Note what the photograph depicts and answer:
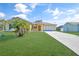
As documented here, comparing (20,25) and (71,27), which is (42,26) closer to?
(20,25)

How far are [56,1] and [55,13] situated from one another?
341 mm

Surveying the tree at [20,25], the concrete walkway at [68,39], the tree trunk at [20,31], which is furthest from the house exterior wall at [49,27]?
the tree trunk at [20,31]

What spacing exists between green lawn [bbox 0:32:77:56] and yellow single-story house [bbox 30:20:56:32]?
13 cm

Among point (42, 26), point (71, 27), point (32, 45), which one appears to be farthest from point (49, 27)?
point (32, 45)

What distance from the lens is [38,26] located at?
6168 mm

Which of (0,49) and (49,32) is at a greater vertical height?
(49,32)

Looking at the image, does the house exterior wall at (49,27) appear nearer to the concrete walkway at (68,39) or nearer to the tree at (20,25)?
the concrete walkway at (68,39)

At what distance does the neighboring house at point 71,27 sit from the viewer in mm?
5895

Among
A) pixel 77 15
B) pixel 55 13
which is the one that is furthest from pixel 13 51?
pixel 77 15

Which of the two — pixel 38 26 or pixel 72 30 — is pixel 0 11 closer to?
pixel 38 26

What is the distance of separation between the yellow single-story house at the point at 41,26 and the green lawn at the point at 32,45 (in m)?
0.13

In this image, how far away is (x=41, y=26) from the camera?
6.14 meters

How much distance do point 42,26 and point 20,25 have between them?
60 centimetres

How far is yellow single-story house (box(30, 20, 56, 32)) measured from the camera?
19.4 ft
